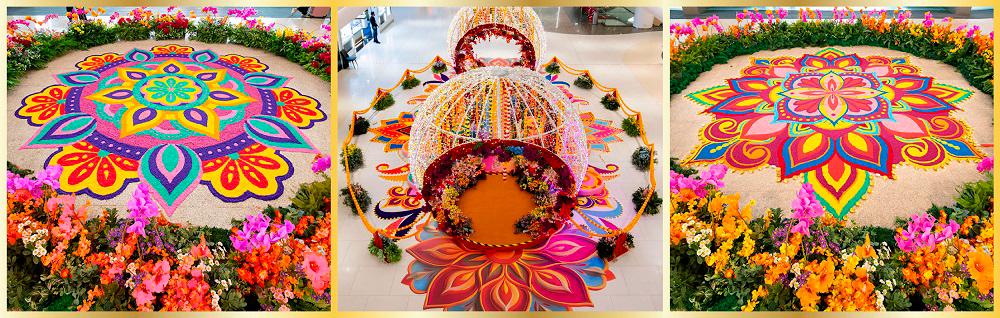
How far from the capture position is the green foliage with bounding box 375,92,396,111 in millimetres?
10898

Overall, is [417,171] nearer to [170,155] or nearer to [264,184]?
[264,184]

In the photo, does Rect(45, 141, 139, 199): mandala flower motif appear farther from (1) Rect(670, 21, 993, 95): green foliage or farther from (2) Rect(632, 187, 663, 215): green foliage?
(1) Rect(670, 21, 993, 95): green foliage

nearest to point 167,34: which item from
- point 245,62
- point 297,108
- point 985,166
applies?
point 245,62

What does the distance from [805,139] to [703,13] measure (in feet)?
17.2

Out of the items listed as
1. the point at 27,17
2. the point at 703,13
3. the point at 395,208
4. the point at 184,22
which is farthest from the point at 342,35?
the point at 703,13

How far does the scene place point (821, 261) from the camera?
582 cm

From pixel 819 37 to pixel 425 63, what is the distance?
710 cm

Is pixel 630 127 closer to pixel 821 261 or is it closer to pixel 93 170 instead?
pixel 821 261

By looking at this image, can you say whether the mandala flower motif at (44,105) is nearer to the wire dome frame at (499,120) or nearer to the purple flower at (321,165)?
the purple flower at (321,165)

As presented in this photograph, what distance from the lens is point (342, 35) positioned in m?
12.9

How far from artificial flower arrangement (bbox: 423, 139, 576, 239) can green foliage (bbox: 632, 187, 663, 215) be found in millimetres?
1049

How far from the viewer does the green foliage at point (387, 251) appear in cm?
691

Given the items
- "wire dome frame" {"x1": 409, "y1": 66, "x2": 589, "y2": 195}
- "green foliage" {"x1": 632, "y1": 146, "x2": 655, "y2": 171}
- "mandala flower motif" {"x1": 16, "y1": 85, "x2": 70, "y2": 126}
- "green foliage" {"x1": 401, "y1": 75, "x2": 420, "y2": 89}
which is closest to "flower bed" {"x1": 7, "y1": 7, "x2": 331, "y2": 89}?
"mandala flower motif" {"x1": 16, "y1": 85, "x2": 70, "y2": 126}

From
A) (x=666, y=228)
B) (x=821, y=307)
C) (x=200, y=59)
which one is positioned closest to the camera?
(x=666, y=228)
